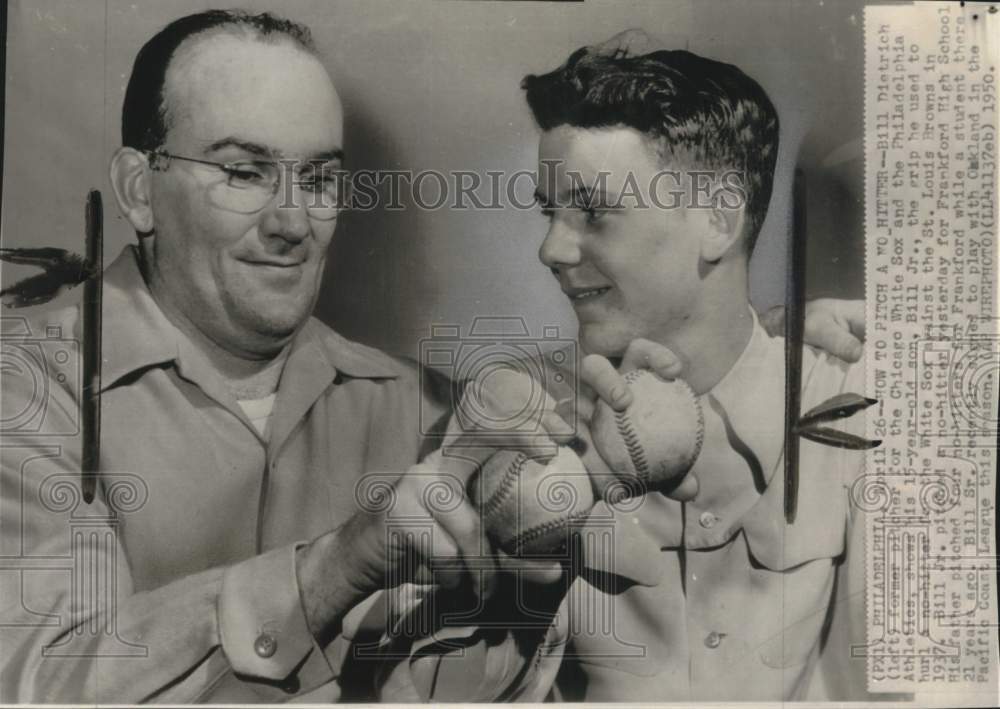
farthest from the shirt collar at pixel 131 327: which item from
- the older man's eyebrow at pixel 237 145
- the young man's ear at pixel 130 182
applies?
the older man's eyebrow at pixel 237 145

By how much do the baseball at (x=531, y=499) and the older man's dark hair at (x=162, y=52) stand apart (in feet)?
4.88

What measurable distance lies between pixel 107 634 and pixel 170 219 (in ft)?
4.38

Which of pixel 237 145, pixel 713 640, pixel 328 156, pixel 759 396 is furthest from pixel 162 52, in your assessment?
pixel 713 640

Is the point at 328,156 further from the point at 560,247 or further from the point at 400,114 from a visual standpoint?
the point at 560,247

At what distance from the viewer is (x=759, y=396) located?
367cm

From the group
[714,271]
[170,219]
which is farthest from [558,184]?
[170,219]

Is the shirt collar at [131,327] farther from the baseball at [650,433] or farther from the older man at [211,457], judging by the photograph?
the baseball at [650,433]

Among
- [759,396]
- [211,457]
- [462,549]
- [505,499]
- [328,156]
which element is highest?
[328,156]

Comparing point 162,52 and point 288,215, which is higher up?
point 162,52

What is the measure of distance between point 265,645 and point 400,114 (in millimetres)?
1747

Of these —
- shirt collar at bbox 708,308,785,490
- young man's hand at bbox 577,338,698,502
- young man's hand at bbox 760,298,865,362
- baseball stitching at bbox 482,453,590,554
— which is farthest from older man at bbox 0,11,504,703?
young man's hand at bbox 760,298,865,362

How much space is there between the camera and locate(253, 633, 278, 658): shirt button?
3535mm

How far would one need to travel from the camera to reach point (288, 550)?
355 centimetres

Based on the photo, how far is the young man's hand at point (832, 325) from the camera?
3670 mm
